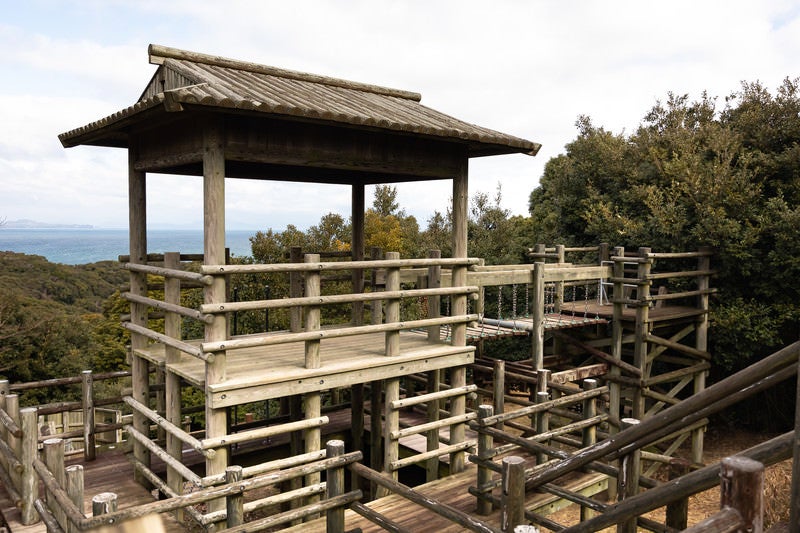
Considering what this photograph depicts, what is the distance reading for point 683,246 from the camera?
47.5 feet

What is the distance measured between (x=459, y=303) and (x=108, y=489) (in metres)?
5.23

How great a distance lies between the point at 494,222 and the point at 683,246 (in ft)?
43.2

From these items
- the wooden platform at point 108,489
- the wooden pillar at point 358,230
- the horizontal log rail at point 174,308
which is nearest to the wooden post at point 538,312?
the wooden pillar at point 358,230

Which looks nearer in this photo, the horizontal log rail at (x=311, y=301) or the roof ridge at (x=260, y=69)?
the horizontal log rail at (x=311, y=301)

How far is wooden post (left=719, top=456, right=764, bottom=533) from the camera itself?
211cm

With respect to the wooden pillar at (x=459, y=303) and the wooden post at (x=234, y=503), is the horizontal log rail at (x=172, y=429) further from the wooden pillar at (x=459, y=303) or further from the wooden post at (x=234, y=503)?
the wooden pillar at (x=459, y=303)

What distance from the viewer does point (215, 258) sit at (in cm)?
596

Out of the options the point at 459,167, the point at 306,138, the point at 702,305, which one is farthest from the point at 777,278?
the point at 306,138

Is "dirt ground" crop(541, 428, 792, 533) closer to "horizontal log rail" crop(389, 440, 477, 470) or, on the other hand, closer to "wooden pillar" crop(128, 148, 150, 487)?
"horizontal log rail" crop(389, 440, 477, 470)

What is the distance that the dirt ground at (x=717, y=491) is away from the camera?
35.5 ft

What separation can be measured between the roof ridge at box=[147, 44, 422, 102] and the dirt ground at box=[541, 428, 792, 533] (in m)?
8.56

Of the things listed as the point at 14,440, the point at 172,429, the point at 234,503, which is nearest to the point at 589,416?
the point at 234,503

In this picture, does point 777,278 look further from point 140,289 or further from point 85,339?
point 85,339

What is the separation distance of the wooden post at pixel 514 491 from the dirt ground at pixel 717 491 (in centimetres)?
534
